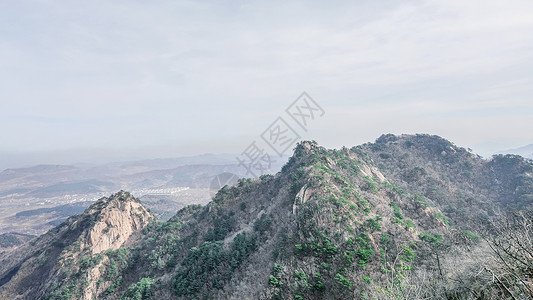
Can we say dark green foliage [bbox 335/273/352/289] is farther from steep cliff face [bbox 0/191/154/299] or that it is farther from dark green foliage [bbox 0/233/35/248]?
dark green foliage [bbox 0/233/35/248]

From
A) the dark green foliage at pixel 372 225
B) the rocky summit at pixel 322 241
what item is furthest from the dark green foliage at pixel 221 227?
the dark green foliage at pixel 372 225

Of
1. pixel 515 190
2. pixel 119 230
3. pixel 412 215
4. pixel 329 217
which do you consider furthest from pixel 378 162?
pixel 119 230

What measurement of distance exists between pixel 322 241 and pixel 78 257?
1432 inches

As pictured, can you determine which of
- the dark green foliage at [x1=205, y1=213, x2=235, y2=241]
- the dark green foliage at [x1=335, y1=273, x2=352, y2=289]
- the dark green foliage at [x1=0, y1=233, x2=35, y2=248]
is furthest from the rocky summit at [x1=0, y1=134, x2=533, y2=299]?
the dark green foliage at [x1=0, y1=233, x2=35, y2=248]

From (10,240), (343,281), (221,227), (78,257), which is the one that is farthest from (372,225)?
(10,240)

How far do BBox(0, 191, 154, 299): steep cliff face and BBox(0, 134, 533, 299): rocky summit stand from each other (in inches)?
6.8

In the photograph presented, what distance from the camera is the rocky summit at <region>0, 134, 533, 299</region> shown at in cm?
977

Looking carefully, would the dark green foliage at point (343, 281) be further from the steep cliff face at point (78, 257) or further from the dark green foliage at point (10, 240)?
the dark green foliage at point (10, 240)

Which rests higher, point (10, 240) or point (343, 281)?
point (343, 281)

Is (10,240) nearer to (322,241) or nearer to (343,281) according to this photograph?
(322,241)

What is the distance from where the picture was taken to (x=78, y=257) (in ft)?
110

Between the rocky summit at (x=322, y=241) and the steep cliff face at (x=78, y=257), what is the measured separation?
17cm

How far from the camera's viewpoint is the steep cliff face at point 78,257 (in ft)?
95.5

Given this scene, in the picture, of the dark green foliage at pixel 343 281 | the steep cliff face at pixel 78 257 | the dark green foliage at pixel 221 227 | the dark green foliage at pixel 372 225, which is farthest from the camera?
the steep cliff face at pixel 78 257
